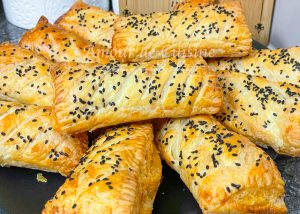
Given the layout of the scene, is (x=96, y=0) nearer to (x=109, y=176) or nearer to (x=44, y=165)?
(x=44, y=165)

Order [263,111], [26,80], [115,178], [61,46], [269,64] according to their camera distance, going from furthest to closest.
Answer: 1. [61,46]
2. [269,64]
3. [26,80]
4. [263,111]
5. [115,178]

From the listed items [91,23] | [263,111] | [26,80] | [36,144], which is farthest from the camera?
[91,23]

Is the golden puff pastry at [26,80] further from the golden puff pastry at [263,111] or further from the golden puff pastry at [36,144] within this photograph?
the golden puff pastry at [263,111]

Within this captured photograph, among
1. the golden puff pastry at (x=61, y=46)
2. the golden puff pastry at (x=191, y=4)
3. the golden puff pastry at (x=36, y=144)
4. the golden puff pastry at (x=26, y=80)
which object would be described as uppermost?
the golden puff pastry at (x=191, y=4)

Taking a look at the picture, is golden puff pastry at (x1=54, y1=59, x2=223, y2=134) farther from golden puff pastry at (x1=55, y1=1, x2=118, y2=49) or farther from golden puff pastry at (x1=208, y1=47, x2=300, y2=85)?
golden puff pastry at (x1=55, y1=1, x2=118, y2=49)

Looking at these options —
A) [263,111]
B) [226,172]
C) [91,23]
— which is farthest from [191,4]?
[226,172]

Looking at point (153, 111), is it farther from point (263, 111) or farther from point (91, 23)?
point (91, 23)

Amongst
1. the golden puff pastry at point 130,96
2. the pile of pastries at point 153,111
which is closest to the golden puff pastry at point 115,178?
the pile of pastries at point 153,111
